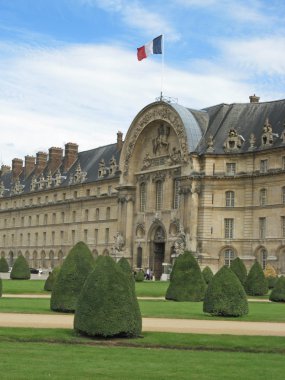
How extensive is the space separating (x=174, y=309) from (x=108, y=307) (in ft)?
37.9

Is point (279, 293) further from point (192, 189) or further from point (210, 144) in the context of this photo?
point (210, 144)

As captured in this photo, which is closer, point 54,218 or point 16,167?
point 54,218

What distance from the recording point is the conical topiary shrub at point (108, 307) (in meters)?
22.5

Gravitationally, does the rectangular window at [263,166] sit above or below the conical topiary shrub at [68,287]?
above

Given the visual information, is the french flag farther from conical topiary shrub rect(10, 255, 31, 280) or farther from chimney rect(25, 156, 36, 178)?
chimney rect(25, 156, 36, 178)

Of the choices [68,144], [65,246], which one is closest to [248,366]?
[65,246]

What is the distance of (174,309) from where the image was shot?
33719mm

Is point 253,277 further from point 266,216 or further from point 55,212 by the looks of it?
point 55,212

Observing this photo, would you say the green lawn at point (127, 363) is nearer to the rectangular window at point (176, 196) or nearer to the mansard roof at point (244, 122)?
the mansard roof at point (244, 122)

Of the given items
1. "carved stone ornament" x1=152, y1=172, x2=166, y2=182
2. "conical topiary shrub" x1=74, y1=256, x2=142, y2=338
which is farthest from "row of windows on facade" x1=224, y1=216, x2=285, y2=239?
"conical topiary shrub" x1=74, y1=256, x2=142, y2=338

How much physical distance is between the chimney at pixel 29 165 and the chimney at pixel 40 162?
291 centimetres

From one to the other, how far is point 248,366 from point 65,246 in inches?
3039

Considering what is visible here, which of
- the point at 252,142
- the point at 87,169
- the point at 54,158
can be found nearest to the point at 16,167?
the point at 54,158

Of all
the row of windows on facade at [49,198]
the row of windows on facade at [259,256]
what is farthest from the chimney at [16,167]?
the row of windows on facade at [259,256]
